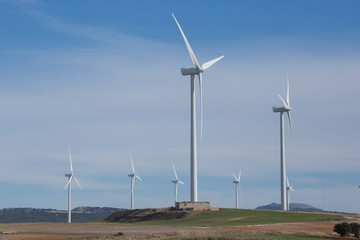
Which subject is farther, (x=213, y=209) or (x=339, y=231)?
(x=213, y=209)

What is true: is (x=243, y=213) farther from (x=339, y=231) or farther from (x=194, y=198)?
(x=339, y=231)

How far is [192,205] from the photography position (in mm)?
117625

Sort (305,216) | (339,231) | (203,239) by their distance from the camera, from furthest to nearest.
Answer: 1. (305,216)
2. (339,231)
3. (203,239)

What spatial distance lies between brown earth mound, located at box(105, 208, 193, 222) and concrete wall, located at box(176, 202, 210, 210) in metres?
1.61

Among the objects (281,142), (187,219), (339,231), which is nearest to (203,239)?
(339,231)

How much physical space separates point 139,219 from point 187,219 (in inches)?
603

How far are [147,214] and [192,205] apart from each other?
978cm

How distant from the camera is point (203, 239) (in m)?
54.6

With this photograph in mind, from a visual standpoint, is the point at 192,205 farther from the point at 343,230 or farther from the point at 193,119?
the point at 343,230

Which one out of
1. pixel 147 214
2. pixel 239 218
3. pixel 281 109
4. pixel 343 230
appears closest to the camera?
pixel 343 230

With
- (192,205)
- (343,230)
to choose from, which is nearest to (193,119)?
(192,205)

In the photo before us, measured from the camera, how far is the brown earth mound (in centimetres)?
11499

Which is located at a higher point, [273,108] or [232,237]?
[273,108]

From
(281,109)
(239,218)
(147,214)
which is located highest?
(281,109)
